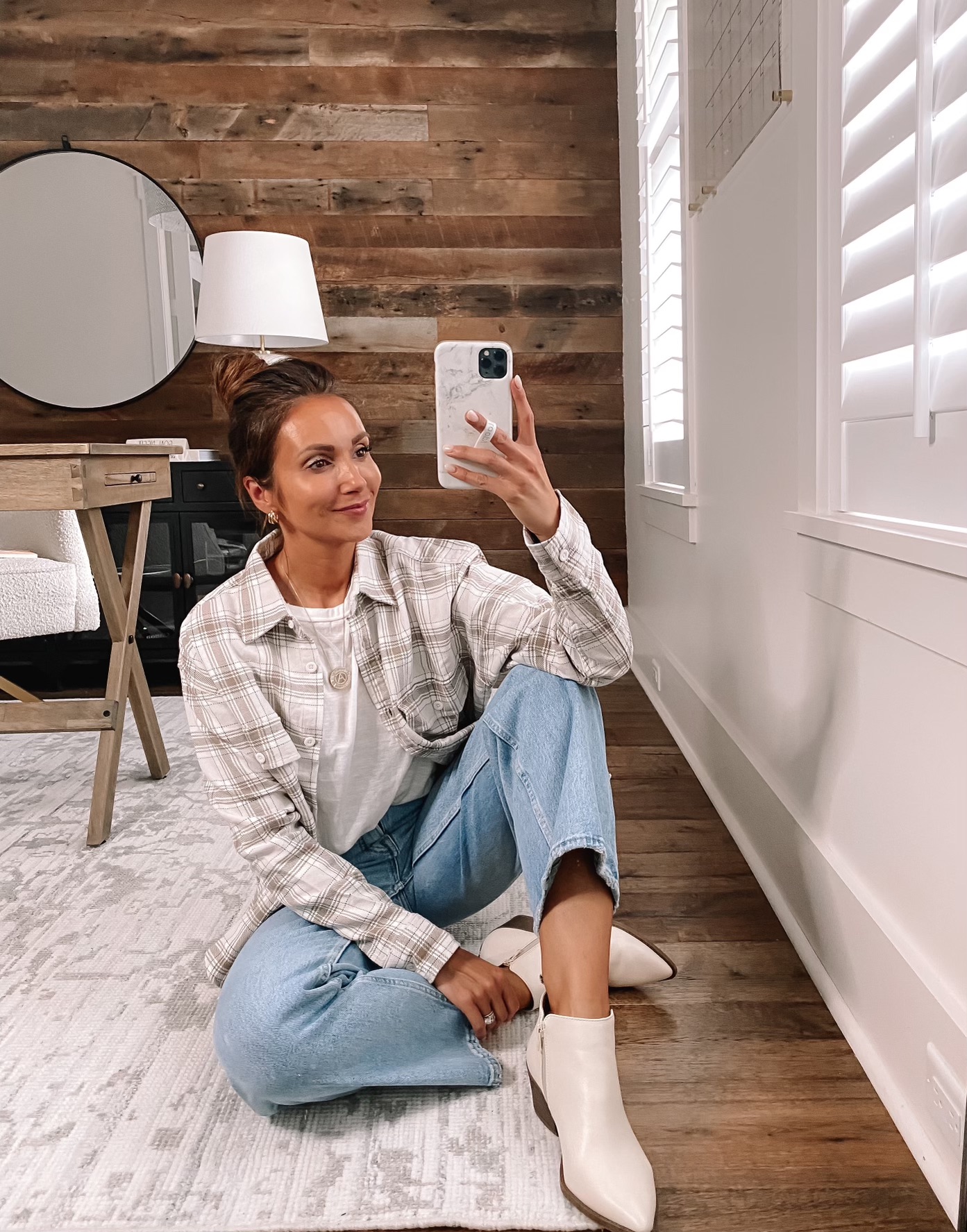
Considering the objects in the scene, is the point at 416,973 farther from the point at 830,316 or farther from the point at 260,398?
the point at 830,316

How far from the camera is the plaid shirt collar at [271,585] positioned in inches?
49.2

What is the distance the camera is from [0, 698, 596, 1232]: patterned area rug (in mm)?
1020

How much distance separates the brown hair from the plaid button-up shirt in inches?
4.9

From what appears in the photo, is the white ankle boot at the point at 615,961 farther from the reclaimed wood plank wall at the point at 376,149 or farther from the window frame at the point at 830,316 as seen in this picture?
the reclaimed wood plank wall at the point at 376,149

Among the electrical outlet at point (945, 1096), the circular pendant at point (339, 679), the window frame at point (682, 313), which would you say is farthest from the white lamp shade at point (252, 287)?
the electrical outlet at point (945, 1096)

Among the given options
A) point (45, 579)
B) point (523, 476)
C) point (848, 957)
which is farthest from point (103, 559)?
point (848, 957)

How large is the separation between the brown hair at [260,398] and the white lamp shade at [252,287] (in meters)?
1.82

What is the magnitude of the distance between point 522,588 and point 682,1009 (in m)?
0.59

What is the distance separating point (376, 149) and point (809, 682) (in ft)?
9.08

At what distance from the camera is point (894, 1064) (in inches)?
44.9

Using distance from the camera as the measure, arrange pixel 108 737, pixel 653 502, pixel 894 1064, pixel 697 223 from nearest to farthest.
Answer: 1. pixel 894 1064
2. pixel 108 737
3. pixel 697 223
4. pixel 653 502

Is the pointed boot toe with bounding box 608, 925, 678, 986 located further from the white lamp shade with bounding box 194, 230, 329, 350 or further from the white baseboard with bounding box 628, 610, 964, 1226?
the white lamp shade with bounding box 194, 230, 329, 350

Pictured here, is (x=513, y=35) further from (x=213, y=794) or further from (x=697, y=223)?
(x=213, y=794)

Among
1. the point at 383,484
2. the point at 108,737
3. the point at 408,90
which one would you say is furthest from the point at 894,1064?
the point at 408,90
